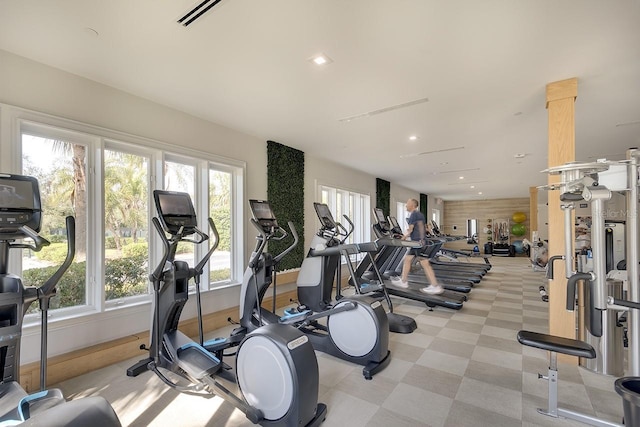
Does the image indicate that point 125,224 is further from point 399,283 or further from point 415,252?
point 415,252

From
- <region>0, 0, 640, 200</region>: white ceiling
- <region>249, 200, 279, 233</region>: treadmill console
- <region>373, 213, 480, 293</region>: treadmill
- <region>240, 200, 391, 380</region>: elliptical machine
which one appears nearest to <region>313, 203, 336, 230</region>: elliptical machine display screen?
<region>240, 200, 391, 380</region>: elliptical machine

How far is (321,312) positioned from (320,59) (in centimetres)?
250

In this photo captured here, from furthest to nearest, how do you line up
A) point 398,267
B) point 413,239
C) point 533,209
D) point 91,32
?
1. point 533,209
2. point 398,267
3. point 413,239
4. point 91,32

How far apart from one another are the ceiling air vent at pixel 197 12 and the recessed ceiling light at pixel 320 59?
917mm

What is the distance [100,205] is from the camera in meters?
3.12

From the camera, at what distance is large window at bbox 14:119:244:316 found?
2852mm

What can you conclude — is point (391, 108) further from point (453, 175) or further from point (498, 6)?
point (453, 175)

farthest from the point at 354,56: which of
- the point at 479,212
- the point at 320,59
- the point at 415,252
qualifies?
the point at 479,212

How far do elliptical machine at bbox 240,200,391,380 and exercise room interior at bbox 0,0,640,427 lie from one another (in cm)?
3

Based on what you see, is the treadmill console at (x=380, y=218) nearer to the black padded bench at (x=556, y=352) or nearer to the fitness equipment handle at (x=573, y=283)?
the black padded bench at (x=556, y=352)

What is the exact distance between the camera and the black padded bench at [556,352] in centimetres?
183

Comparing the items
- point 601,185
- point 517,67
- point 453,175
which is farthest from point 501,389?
point 453,175

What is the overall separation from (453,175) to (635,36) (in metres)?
6.65

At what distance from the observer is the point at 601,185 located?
1861 millimetres
